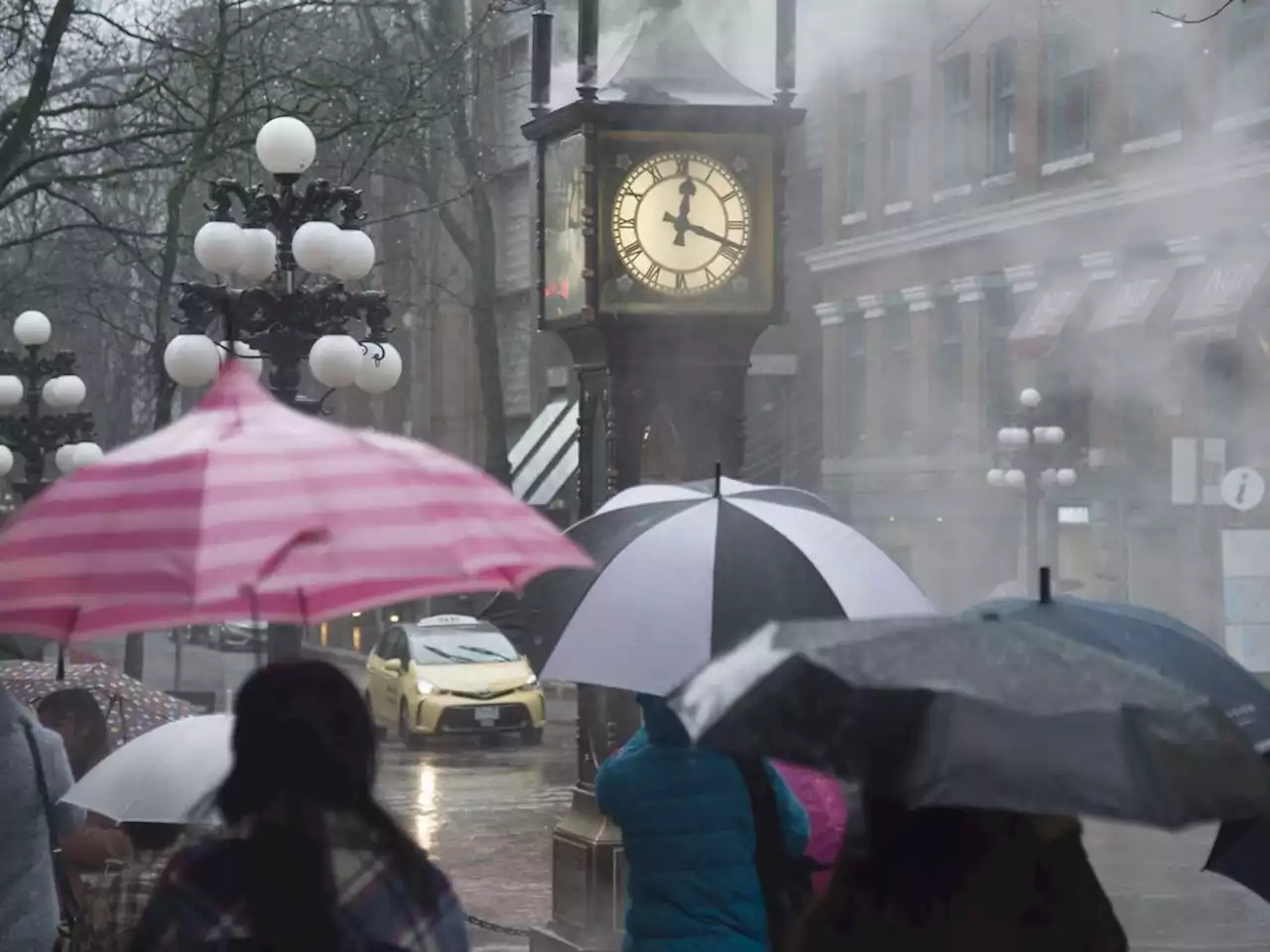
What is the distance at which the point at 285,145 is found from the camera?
34.4ft

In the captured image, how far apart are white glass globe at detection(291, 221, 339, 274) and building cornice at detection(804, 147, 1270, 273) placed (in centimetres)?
1404

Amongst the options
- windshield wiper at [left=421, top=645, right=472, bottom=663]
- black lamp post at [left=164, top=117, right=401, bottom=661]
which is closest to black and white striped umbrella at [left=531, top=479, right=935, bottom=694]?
black lamp post at [left=164, top=117, right=401, bottom=661]

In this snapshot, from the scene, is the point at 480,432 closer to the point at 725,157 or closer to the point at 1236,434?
the point at 1236,434

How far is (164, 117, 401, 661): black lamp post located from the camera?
404 inches

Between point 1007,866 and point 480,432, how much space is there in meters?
38.7

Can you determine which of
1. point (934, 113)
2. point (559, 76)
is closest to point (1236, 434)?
point (934, 113)

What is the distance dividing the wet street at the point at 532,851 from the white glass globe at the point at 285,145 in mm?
3354

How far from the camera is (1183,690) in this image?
318 centimetres

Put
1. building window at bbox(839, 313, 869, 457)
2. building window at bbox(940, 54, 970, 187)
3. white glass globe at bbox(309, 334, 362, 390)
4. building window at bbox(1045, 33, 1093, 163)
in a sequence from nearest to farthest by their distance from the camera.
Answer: white glass globe at bbox(309, 334, 362, 390)
building window at bbox(1045, 33, 1093, 163)
building window at bbox(940, 54, 970, 187)
building window at bbox(839, 313, 869, 457)

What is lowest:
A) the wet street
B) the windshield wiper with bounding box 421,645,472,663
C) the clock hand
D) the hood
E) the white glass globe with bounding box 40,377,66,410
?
the wet street

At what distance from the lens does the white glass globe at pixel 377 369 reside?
38.0 ft

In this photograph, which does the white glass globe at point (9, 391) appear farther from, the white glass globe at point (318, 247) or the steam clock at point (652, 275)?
the steam clock at point (652, 275)

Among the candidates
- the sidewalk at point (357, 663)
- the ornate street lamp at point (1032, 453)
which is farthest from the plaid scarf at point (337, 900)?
the sidewalk at point (357, 663)

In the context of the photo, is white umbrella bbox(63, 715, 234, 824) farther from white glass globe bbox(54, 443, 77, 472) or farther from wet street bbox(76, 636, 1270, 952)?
white glass globe bbox(54, 443, 77, 472)
